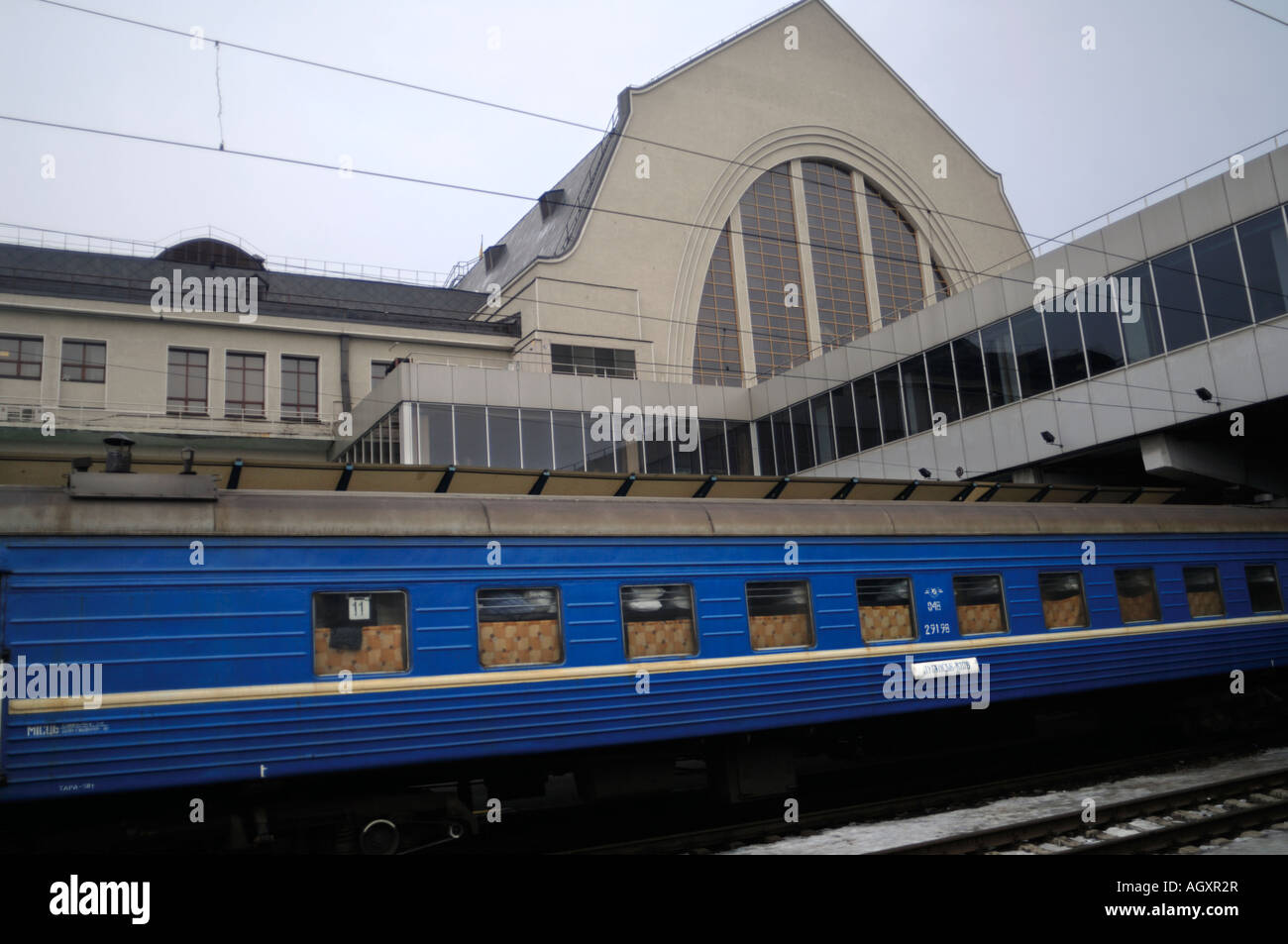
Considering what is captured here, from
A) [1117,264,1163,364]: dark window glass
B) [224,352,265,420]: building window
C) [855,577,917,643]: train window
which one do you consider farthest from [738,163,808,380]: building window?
[855,577,917,643]: train window

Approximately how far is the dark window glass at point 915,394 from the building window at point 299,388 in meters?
19.9

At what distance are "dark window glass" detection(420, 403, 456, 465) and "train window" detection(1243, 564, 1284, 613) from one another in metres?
20.2

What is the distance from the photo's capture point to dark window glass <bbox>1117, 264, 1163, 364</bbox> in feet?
77.3

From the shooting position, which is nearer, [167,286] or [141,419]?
[141,419]

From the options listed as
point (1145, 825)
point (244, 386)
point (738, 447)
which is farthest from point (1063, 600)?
point (244, 386)

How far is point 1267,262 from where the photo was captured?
21.3m

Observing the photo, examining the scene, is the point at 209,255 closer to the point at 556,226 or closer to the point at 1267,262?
the point at 556,226

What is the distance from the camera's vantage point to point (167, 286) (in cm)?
3531

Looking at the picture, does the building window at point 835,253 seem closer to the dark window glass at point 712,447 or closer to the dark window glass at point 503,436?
the dark window glass at point 712,447

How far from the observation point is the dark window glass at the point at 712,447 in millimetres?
36000

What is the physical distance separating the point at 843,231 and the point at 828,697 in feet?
133

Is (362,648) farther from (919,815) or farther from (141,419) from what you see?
(141,419)
